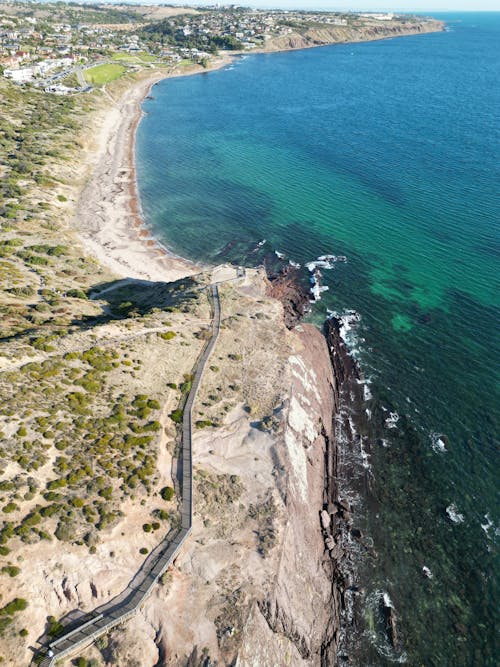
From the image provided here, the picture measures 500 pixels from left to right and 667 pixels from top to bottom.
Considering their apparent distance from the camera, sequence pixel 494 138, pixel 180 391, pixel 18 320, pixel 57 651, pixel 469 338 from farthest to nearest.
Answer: pixel 494 138, pixel 469 338, pixel 18 320, pixel 180 391, pixel 57 651

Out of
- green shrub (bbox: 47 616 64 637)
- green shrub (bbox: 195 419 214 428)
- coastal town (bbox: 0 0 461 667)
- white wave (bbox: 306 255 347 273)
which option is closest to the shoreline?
coastal town (bbox: 0 0 461 667)

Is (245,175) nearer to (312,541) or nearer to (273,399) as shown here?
(273,399)

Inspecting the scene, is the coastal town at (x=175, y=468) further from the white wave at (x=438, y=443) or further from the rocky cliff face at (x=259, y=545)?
the white wave at (x=438, y=443)

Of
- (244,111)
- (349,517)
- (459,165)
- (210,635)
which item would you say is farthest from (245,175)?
(210,635)

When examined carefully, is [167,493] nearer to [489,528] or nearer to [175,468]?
[175,468]

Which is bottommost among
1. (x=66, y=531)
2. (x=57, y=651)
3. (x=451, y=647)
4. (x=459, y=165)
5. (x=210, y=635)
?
(x=451, y=647)

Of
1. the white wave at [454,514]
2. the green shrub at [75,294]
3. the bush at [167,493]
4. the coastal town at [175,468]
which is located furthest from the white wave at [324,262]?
the bush at [167,493]

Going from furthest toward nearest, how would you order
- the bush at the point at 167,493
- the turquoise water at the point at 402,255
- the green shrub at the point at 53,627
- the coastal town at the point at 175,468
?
the turquoise water at the point at 402,255, the bush at the point at 167,493, the coastal town at the point at 175,468, the green shrub at the point at 53,627
